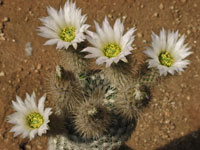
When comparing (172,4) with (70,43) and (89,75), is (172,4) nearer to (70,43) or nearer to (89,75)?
(89,75)

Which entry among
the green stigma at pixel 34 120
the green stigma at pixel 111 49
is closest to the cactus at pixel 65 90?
the green stigma at pixel 34 120

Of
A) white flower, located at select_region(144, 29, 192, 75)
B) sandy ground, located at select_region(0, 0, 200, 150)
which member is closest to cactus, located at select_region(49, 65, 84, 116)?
white flower, located at select_region(144, 29, 192, 75)

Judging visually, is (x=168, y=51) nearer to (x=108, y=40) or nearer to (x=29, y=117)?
(x=108, y=40)

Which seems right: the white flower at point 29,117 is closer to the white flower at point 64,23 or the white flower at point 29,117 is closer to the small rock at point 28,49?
the white flower at point 64,23

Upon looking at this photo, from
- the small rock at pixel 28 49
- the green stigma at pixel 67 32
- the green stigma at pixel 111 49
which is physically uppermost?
the small rock at pixel 28 49

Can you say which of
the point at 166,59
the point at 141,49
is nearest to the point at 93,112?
the point at 166,59

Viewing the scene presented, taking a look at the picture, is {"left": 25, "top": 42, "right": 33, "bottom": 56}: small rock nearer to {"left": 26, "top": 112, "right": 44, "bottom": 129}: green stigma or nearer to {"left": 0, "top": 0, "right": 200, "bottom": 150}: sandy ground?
{"left": 0, "top": 0, "right": 200, "bottom": 150}: sandy ground
